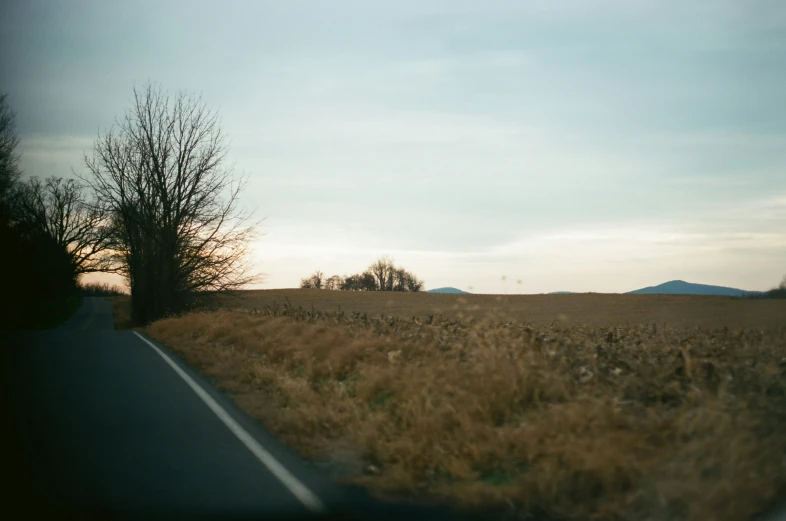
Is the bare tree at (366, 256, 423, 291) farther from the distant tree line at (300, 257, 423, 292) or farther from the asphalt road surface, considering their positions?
the asphalt road surface

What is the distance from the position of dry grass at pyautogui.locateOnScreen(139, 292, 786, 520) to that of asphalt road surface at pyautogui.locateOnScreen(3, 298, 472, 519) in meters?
0.49

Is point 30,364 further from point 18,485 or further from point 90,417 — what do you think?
point 18,485

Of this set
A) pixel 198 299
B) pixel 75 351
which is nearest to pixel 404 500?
pixel 75 351

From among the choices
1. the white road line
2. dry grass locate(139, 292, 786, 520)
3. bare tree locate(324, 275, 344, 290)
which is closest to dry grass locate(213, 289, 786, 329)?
dry grass locate(139, 292, 786, 520)

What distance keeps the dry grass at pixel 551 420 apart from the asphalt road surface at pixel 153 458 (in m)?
0.49

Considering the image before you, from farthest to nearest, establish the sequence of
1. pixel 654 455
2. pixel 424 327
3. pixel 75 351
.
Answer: pixel 75 351, pixel 424 327, pixel 654 455

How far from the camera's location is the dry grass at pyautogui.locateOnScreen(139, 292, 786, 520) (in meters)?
5.25

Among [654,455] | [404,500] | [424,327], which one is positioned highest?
[424,327]

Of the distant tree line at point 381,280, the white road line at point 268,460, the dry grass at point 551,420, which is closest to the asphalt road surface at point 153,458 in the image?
the white road line at point 268,460

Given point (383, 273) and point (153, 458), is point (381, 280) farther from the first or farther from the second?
point (153, 458)

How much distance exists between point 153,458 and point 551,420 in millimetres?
4081

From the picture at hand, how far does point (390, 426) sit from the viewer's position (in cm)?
757

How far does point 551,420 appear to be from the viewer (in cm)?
663

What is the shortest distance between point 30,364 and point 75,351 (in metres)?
3.28
